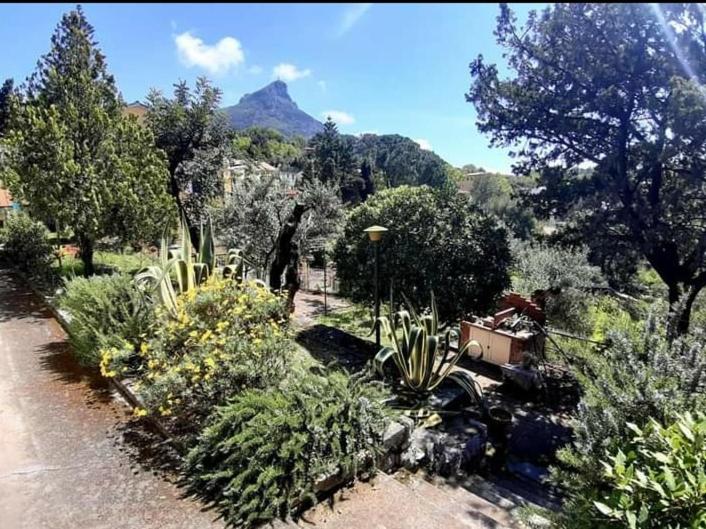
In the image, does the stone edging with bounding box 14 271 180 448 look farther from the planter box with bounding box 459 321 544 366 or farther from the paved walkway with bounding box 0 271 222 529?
the planter box with bounding box 459 321 544 366

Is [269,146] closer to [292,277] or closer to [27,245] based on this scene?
[27,245]

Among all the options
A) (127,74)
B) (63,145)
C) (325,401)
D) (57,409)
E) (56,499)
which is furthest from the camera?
(127,74)

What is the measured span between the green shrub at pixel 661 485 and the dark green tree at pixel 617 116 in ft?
15.7

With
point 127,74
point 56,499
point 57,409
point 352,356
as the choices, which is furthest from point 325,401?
point 127,74

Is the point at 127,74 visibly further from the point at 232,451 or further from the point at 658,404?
the point at 658,404

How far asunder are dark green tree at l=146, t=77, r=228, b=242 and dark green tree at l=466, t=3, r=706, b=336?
335 inches

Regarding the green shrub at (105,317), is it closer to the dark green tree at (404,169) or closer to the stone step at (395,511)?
the stone step at (395,511)

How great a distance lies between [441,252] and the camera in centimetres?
762

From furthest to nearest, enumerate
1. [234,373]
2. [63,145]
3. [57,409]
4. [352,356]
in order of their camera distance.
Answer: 1. [63,145]
2. [352,356]
3. [57,409]
4. [234,373]

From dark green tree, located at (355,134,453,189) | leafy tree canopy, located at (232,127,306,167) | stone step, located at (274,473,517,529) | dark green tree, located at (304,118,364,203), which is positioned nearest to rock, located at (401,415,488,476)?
stone step, located at (274,473,517,529)

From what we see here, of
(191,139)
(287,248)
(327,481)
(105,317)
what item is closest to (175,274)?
(105,317)

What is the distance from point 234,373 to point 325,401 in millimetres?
765

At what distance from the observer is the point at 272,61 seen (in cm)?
853

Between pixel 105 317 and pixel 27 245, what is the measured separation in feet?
22.7
